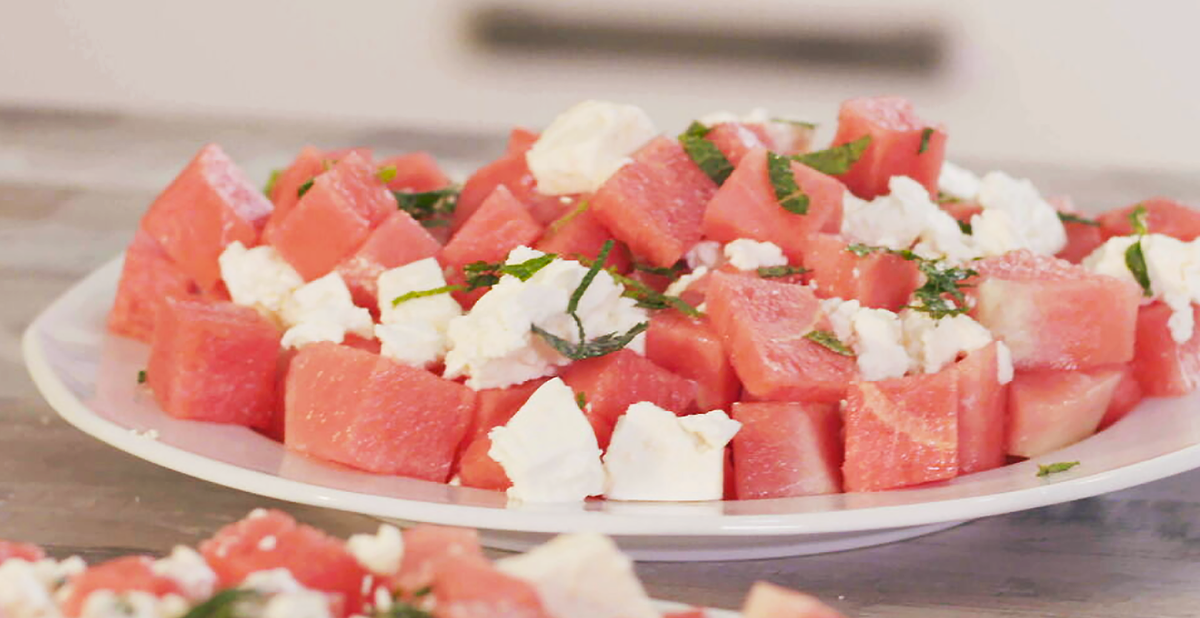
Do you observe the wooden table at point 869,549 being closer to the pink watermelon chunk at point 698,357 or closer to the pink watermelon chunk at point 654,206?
the pink watermelon chunk at point 698,357

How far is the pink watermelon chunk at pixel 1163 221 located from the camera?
242 cm

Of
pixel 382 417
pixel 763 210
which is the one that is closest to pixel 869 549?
pixel 763 210

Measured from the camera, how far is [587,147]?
2229 millimetres

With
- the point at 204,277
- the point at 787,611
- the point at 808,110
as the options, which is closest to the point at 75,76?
A: the point at 808,110

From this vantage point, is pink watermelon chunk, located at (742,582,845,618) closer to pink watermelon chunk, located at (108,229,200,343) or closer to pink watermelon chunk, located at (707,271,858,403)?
pink watermelon chunk, located at (707,271,858,403)

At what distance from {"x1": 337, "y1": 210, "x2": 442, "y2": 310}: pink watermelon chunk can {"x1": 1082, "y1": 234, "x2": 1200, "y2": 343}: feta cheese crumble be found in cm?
97

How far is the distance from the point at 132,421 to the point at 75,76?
3684mm

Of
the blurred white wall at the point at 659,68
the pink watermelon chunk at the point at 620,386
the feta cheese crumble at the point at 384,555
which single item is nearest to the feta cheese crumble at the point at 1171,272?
the pink watermelon chunk at the point at 620,386

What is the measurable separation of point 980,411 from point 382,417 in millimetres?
734

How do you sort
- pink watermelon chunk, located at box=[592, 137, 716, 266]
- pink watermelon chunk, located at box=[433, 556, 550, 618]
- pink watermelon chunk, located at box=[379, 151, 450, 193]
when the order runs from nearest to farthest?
pink watermelon chunk, located at box=[433, 556, 550, 618] < pink watermelon chunk, located at box=[592, 137, 716, 266] < pink watermelon chunk, located at box=[379, 151, 450, 193]

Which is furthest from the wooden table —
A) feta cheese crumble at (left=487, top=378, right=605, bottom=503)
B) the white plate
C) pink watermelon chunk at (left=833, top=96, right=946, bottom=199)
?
pink watermelon chunk at (left=833, top=96, right=946, bottom=199)

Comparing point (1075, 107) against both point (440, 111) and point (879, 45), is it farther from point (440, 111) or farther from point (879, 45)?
point (440, 111)

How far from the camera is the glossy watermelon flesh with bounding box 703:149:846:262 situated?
6.90 ft

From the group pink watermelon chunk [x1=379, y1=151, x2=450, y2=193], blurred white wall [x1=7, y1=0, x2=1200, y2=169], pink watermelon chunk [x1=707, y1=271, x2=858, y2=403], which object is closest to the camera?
pink watermelon chunk [x1=707, y1=271, x2=858, y2=403]
